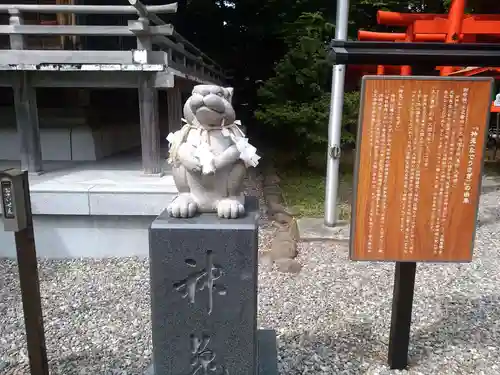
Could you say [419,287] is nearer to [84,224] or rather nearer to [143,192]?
[143,192]

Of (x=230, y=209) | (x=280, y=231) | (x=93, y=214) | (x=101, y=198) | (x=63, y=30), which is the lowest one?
(x=280, y=231)

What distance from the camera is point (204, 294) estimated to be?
2391 mm

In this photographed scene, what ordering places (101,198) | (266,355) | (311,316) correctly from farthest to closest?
(101,198)
(311,316)
(266,355)

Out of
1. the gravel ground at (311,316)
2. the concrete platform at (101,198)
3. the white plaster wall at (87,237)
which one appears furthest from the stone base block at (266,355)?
the white plaster wall at (87,237)

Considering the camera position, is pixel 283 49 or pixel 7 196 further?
pixel 283 49

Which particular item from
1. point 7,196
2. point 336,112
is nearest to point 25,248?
point 7,196

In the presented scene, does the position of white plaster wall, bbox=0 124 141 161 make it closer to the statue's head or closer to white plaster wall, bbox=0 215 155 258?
white plaster wall, bbox=0 215 155 258

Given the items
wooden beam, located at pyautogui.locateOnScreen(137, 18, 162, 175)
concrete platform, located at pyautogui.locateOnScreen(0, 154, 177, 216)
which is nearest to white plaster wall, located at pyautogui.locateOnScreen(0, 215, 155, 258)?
concrete platform, located at pyautogui.locateOnScreen(0, 154, 177, 216)

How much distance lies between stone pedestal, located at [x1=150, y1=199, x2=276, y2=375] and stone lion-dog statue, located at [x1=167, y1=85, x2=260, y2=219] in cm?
9

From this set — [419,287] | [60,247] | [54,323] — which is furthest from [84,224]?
[419,287]

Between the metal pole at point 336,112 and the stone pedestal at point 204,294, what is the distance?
3293 mm

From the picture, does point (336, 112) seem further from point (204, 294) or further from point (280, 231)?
point (204, 294)

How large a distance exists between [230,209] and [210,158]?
12.5 inches

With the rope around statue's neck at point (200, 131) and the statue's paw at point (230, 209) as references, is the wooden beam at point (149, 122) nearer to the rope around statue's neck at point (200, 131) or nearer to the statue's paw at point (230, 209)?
the rope around statue's neck at point (200, 131)
